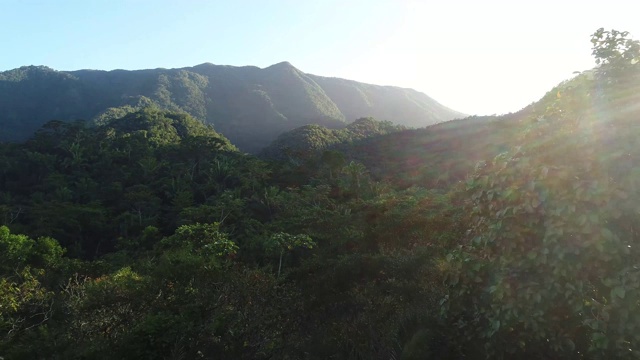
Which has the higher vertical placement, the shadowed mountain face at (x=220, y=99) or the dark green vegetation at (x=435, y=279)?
the shadowed mountain face at (x=220, y=99)

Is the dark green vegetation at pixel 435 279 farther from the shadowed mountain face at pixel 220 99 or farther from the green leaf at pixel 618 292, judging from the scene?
the shadowed mountain face at pixel 220 99

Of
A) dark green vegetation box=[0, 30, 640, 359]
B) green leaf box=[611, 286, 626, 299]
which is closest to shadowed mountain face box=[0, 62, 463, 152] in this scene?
dark green vegetation box=[0, 30, 640, 359]

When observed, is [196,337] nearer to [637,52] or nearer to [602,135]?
[602,135]

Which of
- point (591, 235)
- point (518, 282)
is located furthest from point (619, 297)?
point (518, 282)

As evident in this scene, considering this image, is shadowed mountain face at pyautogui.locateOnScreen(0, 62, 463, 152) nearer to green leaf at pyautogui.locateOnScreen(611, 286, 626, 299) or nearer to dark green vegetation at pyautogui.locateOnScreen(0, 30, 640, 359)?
dark green vegetation at pyautogui.locateOnScreen(0, 30, 640, 359)

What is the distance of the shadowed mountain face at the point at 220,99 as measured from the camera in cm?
10571

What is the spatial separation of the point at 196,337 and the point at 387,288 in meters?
3.81

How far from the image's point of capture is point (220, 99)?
129m

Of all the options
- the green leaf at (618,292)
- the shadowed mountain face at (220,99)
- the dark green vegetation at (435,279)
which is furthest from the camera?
the shadowed mountain face at (220,99)

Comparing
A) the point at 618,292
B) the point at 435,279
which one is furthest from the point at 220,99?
the point at 618,292

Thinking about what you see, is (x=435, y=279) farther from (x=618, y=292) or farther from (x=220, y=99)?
(x=220, y=99)

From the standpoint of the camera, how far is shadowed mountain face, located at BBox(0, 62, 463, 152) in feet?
347

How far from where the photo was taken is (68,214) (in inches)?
1220

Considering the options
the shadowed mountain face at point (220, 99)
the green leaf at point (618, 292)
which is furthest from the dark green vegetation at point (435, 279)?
the shadowed mountain face at point (220, 99)
